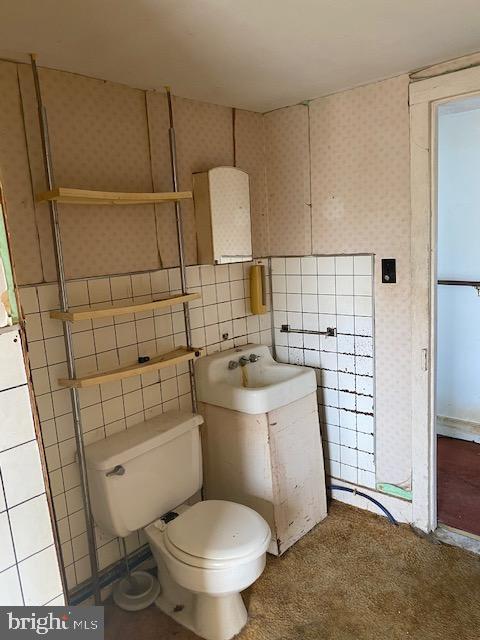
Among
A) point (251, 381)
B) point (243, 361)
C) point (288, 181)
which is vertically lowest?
point (251, 381)

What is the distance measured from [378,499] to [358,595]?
22.7 inches

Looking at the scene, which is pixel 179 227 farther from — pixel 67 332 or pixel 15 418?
pixel 15 418

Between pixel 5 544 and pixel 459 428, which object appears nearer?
pixel 5 544

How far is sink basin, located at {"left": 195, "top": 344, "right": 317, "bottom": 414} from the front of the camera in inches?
84.9

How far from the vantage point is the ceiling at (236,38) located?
4.51 ft

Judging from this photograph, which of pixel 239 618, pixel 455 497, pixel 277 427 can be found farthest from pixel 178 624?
pixel 455 497

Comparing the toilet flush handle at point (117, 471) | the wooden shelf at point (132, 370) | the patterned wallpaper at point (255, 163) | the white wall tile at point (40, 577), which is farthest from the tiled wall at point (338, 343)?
the white wall tile at point (40, 577)

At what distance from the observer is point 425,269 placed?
2111 millimetres

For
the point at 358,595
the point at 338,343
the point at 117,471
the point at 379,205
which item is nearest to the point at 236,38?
the point at 379,205

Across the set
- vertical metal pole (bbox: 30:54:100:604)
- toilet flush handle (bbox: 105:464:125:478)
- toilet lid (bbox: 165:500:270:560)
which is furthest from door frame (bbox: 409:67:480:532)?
vertical metal pole (bbox: 30:54:100:604)

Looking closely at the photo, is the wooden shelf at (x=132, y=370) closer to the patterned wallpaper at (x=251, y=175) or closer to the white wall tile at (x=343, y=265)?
the patterned wallpaper at (x=251, y=175)

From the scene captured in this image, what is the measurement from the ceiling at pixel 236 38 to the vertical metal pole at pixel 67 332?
0.20 meters

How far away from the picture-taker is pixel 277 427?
220 centimetres

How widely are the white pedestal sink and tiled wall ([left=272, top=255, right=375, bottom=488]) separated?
0.18 metres
